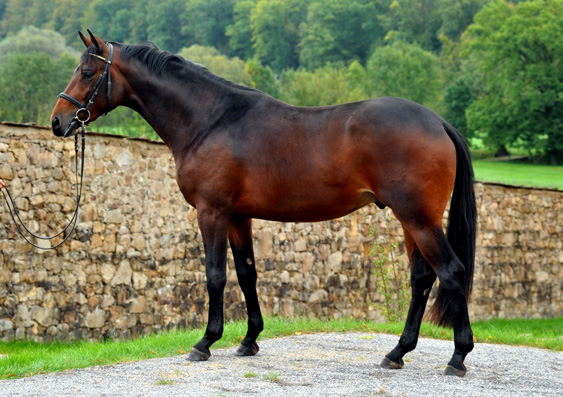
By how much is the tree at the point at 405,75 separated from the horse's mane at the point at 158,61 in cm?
5803

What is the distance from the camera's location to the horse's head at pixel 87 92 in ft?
19.1

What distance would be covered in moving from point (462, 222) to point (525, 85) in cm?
4623

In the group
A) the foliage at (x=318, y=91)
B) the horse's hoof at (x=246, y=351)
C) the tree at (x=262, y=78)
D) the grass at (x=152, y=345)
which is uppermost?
the tree at (x=262, y=78)

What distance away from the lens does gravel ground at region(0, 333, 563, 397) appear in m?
4.69

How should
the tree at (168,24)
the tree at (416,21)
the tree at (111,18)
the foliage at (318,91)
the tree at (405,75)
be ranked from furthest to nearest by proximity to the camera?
the tree at (416,21)
the tree at (168,24)
the tree at (111,18)
the tree at (405,75)
the foliage at (318,91)

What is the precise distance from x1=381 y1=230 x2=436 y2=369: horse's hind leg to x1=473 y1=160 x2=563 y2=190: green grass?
2809cm

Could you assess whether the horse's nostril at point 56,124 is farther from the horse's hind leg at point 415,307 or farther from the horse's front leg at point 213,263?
the horse's hind leg at point 415,307

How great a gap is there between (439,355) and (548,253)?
12.6m

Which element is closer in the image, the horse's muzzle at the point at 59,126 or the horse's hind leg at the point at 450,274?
the horse's hind leg at the point at 450,274

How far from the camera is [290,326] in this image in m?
7.43

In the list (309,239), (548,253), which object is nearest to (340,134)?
(309,239)

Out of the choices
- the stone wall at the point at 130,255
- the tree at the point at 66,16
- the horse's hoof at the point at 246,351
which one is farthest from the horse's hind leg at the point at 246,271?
the tree at the point at 66,16

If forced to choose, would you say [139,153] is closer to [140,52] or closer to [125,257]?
[125,257]

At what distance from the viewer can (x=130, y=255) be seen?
32.9 ft
